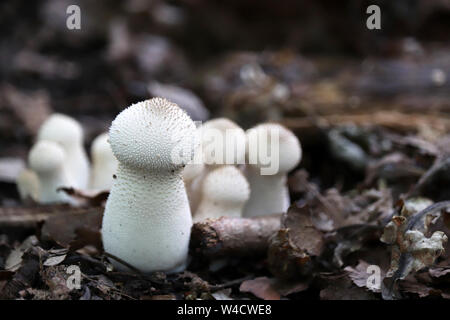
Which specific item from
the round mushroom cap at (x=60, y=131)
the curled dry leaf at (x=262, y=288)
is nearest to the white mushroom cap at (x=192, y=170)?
the curled dry leaf at (x=262, y=288)

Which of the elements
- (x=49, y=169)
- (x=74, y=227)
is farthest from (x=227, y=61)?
(x=74, y=227)

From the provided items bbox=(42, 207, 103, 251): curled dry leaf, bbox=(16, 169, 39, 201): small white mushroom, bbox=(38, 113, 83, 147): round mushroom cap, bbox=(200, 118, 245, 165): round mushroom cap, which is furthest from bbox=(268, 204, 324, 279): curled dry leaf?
bbox=(16, 169, 39, 201): small white mushroom

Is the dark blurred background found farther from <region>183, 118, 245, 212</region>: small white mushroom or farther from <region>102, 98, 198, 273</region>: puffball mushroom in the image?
<region>102, 98, 198, 273</region>: puffball mushroom

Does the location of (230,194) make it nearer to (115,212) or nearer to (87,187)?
(115,212)

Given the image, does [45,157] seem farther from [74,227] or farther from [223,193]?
[223,193]

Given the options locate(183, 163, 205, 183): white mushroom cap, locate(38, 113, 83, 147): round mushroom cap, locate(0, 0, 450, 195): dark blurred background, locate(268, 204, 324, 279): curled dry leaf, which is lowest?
locate(268, 204, 324, 279): curled dry leaf
